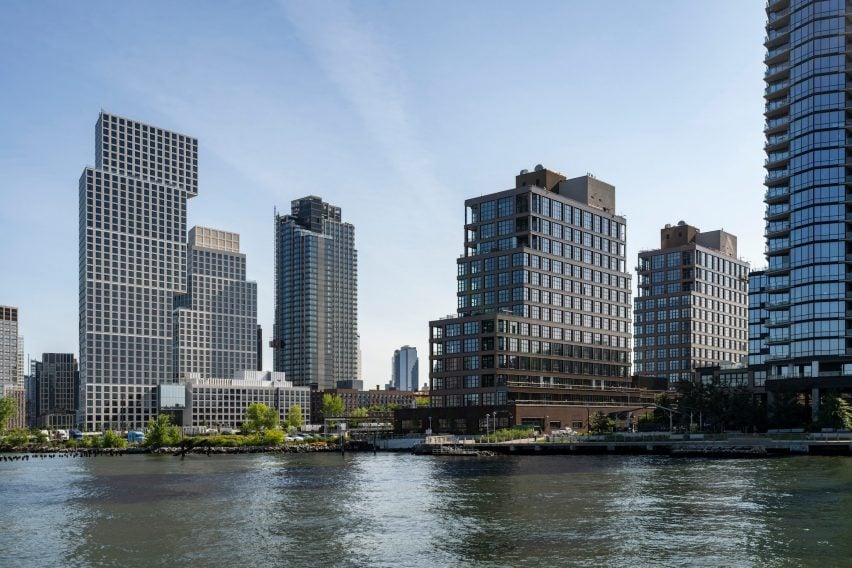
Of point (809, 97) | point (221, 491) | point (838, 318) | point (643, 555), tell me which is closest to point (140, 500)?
point (221, 491)

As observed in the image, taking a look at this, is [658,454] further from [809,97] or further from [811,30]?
[811,30]

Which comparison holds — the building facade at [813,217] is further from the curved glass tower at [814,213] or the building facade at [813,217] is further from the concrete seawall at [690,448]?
the concrete seawall at [690,448]

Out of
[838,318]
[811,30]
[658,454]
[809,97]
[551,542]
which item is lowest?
[658,454]

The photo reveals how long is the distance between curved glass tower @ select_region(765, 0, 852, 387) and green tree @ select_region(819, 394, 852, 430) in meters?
17.9

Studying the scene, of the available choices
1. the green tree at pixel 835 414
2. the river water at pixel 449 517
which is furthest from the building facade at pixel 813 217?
the river water at pixel 449 517

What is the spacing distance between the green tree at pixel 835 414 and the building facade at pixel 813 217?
17453mm

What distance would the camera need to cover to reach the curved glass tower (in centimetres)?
18175

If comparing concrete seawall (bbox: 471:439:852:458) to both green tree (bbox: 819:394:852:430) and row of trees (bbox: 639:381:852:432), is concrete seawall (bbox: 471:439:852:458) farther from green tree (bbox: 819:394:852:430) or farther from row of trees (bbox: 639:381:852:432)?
row of trees (bbox: 639:381:852:432)

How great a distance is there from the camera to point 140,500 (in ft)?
310

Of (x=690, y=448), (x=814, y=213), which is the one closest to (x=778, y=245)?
(x=814, y=213)

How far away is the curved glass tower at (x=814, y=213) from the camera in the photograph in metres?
182

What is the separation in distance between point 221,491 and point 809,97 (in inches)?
6274

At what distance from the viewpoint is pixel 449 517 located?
75.7 m

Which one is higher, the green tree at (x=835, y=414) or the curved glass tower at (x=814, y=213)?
the curved glass tower at (x=814, y=213)
